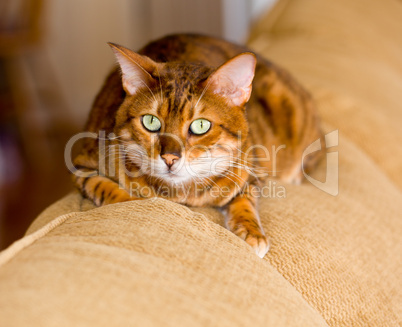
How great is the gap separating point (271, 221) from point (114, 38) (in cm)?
392

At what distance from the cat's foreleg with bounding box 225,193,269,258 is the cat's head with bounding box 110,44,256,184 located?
0.28 feet

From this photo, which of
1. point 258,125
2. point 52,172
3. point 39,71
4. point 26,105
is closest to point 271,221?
point 258,125

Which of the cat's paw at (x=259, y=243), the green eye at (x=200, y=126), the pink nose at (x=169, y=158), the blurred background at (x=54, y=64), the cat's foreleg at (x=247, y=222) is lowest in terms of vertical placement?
the blurred background at (x=54, y=64)

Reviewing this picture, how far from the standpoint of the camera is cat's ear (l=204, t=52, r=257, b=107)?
3.01ft

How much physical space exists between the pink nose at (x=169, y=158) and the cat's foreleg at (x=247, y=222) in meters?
0.17

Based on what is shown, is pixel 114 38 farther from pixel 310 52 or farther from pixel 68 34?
pixel 310 52

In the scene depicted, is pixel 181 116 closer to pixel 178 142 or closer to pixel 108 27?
pixel 178 142

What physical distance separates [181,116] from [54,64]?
360cm

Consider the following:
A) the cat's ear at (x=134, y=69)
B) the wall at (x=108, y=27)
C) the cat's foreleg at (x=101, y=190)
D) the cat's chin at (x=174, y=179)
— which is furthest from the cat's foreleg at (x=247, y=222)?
the wall at (x=108, y=27)

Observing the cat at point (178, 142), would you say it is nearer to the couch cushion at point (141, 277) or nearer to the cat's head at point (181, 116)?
the cat's head at point (181, 116)

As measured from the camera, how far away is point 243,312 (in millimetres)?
540

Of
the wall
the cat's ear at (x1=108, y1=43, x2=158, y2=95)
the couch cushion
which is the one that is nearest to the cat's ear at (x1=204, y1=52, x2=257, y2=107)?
the cat's ear at (x1=108, y1=43, x2=158, y2=95)

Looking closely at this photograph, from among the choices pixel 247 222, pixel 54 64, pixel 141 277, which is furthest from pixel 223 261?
pixel 54 64

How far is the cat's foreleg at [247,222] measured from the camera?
2.58 feet
